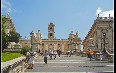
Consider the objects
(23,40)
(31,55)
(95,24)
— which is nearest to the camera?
(31,55)

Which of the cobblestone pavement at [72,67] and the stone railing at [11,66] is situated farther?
the cobblestone pavement at [72,67]

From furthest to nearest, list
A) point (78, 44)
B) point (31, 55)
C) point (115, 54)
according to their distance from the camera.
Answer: point (78, 44) → point (31, 55) → point (115, 54)

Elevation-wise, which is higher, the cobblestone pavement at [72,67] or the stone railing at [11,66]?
the stone railing at [11,66]

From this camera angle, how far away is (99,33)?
9925cm

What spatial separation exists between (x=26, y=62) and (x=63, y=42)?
118504 mm

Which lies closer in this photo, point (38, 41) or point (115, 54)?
point (115, 54)

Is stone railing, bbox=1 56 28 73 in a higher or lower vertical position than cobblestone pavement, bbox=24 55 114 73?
higher

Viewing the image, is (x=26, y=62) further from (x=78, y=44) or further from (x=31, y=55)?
(x=78, y=44)

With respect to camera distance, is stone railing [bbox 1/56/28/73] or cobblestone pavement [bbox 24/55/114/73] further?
cobblestone pavement [bbox 24/55/114/73]

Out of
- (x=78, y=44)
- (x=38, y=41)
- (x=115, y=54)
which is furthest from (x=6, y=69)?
(x=78, y=44)

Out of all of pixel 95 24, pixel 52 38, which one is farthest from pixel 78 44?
pixel 52 38

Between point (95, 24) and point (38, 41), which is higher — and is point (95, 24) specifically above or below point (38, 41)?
above

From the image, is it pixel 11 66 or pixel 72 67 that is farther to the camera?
pixel 72 67

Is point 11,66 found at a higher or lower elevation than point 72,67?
higher
